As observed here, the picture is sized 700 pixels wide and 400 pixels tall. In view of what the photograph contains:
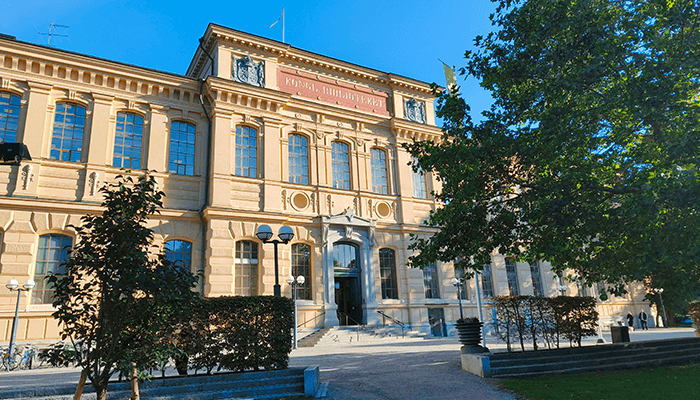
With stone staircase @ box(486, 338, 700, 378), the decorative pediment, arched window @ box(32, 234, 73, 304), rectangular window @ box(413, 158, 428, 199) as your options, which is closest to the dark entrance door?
rectangular window @ box(413, 158, 428, 199)

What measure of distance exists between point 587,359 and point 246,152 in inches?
676

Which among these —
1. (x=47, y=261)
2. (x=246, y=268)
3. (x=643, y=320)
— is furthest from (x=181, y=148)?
(x=643, y=320)

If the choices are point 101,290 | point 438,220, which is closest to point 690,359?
point 438,220

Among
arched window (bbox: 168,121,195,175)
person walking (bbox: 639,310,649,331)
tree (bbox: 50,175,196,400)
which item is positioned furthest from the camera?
person walking (bbox: 639,310,649,331)

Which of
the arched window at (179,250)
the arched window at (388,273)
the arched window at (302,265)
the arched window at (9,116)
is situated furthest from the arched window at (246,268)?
the arched window at (9,116)

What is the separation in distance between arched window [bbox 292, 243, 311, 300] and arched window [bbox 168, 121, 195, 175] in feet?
20.9

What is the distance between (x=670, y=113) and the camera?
385 inches

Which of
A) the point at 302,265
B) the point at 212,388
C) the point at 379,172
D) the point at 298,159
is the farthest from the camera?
the point at 379,172

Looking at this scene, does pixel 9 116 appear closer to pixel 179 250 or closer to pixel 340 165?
pixel 179 250

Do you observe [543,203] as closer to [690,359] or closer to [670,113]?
[670,113]

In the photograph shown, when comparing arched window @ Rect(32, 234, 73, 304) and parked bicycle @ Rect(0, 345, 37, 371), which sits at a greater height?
arched window @ Rect(32, 234, 73, 304)

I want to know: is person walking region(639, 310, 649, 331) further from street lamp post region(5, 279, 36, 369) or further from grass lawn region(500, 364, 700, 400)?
street lamp post region(5, 279, 36, 369)

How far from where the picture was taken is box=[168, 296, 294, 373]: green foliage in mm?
8617

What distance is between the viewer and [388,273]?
2528 cm
